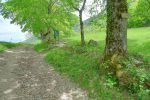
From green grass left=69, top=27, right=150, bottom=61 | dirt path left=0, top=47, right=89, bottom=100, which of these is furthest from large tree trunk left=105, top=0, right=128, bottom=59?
green grass left=69, top=27, right=150, bottom=61

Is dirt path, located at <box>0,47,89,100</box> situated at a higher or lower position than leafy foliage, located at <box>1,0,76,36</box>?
lower

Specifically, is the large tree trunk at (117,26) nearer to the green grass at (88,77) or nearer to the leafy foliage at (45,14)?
the green grass at (88,77)

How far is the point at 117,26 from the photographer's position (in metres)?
15.1

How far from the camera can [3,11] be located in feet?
200

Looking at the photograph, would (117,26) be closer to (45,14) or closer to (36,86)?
(36,86)

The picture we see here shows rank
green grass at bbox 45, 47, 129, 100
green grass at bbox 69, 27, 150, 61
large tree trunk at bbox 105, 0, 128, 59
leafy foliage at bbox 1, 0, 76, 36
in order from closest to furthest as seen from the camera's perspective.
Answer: green grass at bbox 45, 47, 129, 100 → large tree trunk at bbox 105, 0, 128, 59 → green grass at bbox 69, 27, 150, 61 → leafy foliage at bbox 1, 0, 76, 36

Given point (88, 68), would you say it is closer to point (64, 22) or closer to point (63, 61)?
point (63, 61)

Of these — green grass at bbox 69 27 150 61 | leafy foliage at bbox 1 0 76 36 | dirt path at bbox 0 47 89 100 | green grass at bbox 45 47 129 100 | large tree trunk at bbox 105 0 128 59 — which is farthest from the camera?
leafy foliage at bbox 1 0 76 36

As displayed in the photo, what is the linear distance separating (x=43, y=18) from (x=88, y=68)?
22224 mm

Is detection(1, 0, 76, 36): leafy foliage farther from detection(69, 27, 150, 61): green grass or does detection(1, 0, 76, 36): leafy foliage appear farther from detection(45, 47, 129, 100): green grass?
detection(45, 47, 129, 100): green grass

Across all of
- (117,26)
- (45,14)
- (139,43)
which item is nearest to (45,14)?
(45,14)

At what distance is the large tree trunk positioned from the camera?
15094 millimetres

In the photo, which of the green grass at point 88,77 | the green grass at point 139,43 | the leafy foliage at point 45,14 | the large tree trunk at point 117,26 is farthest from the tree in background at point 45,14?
the large tree trunk at point 117,26

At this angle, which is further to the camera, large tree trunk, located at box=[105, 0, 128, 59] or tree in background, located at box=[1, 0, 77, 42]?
tree in background, located at box=[1, 0, 77, 42]
